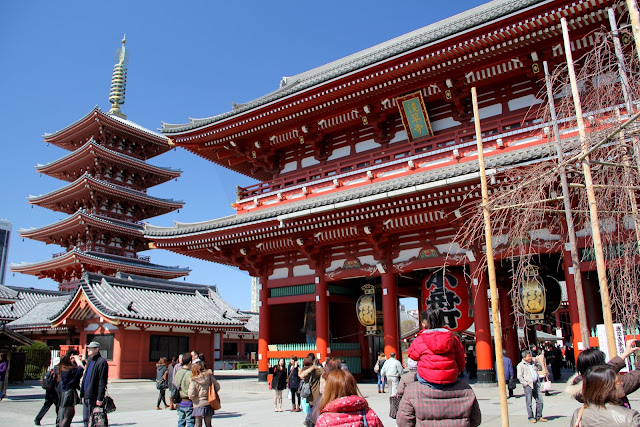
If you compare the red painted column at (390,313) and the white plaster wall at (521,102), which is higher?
the white plaster wall at (521,102)

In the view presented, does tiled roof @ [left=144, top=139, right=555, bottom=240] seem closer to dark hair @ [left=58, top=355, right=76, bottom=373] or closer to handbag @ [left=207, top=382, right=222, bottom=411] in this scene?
handbag @ [left=207, top=382, right=222, bottom=411]

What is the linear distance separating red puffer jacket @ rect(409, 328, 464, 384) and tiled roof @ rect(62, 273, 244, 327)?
20443mm

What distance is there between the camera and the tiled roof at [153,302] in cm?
2295

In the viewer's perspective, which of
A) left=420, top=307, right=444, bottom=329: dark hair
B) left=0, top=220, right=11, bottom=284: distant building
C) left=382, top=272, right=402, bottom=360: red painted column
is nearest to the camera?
left=420, top=307, right=444, bottom=329: dark hair

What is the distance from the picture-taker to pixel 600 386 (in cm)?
358

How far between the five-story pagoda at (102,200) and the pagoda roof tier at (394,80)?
2218 centimetres

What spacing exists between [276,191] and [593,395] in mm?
15289

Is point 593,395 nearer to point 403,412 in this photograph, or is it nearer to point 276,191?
point 403,412

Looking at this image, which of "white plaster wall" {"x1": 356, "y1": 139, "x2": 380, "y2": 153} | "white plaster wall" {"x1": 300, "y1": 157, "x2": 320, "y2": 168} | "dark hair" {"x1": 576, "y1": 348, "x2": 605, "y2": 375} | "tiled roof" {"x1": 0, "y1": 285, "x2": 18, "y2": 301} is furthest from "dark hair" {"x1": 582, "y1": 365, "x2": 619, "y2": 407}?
"tiled roof" {"x1": 0, "y1": 285, "x2": 18, "y2": 301}

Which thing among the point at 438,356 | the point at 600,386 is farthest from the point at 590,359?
the point at 438,356

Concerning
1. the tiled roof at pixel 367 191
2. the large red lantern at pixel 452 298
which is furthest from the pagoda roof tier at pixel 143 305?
the large red lantern at pixel 452 298

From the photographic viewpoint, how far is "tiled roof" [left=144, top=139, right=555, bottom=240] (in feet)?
39.7

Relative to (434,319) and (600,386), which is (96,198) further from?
Answer: (600,386)

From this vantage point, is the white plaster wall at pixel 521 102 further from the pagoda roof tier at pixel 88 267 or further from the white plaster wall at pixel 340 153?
the pagoda roof tier at pixel 88 267
